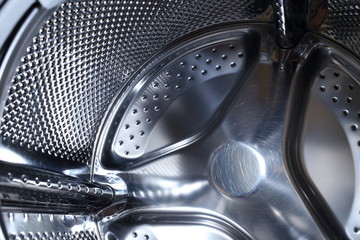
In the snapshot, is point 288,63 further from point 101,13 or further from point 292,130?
point 101,13

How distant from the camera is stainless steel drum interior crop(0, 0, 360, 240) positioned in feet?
2.70

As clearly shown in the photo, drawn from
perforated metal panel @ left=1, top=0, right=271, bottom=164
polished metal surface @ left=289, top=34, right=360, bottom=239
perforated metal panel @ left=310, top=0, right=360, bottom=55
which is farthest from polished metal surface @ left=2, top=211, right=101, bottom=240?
perforated metal panel @ left=310, top=0, right=360, bottom=55

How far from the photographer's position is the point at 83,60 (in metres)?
0.85

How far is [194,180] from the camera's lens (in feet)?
3.07

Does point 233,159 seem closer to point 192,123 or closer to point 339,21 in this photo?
point 192,123

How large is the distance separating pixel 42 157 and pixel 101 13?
0.25 m

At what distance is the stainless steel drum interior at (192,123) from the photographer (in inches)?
32.4

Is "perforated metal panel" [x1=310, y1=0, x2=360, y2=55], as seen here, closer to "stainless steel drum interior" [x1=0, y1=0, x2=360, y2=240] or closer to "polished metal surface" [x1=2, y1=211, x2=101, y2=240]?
"stainless steel drum interior" [x1=0, y1=0, x2=360, y2=240]

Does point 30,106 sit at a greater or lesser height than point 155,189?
greater

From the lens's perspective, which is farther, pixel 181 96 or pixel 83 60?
pixel 181 96

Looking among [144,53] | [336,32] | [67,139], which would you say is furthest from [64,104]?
[336,32]

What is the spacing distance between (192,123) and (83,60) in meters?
0.23

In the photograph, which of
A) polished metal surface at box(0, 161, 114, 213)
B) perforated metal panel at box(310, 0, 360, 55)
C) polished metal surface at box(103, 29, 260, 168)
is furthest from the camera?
polished metal surface at box(103, 29, 260, 168)

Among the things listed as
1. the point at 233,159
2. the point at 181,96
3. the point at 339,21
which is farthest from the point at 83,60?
the point at 339,21
